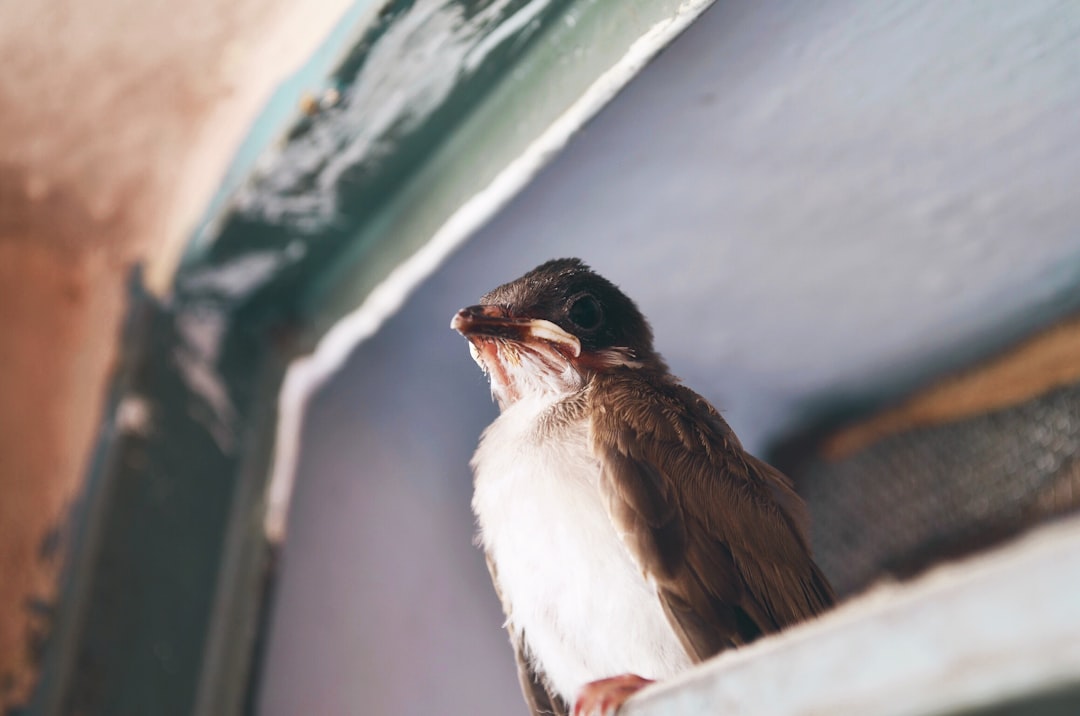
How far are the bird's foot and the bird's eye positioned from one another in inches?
13.3

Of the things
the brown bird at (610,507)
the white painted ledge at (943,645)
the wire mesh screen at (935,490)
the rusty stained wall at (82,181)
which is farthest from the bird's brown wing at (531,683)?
the rusty stained wall at (82,181)

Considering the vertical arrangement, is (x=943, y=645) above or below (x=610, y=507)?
below

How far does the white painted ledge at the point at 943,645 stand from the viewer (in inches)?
13.2

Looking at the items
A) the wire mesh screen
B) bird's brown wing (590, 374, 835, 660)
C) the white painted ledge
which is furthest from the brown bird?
the wire mesh screen

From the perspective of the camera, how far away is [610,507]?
2.38 feet

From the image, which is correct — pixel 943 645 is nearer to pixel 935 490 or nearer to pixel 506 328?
pixel 506 328

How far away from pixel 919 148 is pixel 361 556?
1018mm

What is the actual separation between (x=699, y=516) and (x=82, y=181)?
5.02 ft

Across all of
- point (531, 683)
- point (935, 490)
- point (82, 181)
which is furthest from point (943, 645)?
point (82, 181)

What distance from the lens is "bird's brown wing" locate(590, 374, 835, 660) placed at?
708mm

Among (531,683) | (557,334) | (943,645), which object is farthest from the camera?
(531,683)

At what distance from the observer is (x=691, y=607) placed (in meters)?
0.70

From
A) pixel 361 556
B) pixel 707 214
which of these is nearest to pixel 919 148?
pixel 707 214

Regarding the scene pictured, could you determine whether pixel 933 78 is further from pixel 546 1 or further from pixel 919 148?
pixel 546 1
